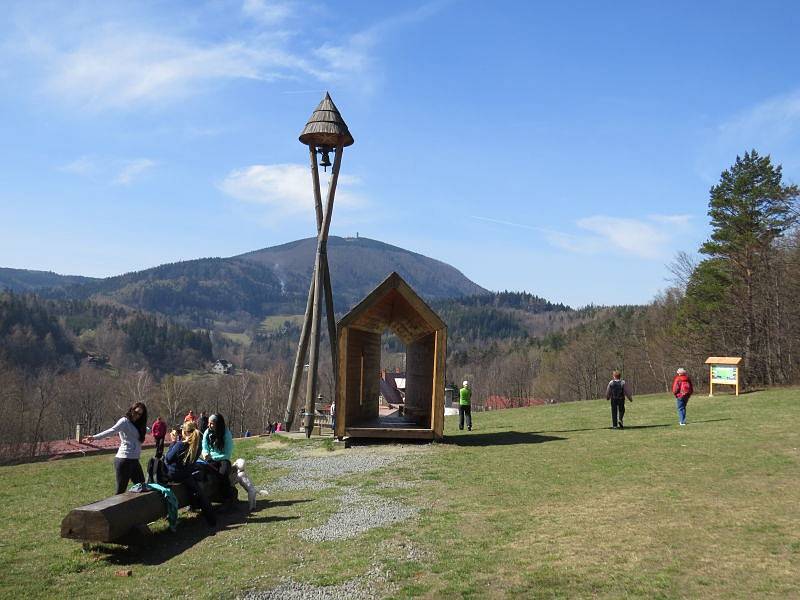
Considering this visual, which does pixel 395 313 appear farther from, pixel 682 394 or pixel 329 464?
pixel 682 394

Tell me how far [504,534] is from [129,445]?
5633 mm

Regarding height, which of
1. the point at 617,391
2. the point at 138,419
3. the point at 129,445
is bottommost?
the point at 129,445

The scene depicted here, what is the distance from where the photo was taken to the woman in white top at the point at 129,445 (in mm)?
10539

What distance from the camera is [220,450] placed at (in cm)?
1133

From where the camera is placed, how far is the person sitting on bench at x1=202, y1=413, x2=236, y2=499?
11.2 metres

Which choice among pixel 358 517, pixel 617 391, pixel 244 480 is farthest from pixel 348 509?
pixel 617 391

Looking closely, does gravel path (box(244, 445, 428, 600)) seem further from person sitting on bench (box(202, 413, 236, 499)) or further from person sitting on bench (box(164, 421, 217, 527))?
person sitting on bench (box(164, 421, 217, 527))

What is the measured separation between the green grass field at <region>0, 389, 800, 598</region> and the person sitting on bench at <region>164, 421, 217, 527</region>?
31cm

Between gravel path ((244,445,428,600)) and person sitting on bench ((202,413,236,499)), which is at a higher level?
person sitting on bench ((202,413,236,499))

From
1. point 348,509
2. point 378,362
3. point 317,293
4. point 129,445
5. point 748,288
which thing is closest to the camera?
point 129,445

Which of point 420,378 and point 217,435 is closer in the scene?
point 217,435

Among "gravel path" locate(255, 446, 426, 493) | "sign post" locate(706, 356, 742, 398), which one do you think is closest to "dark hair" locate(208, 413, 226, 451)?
"gravel path" locate(255, 446, 426, 493)

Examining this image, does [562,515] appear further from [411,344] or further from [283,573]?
[411,344]

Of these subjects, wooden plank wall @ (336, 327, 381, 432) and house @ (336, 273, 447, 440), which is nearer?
house @ (336, 273, 447, 440)
